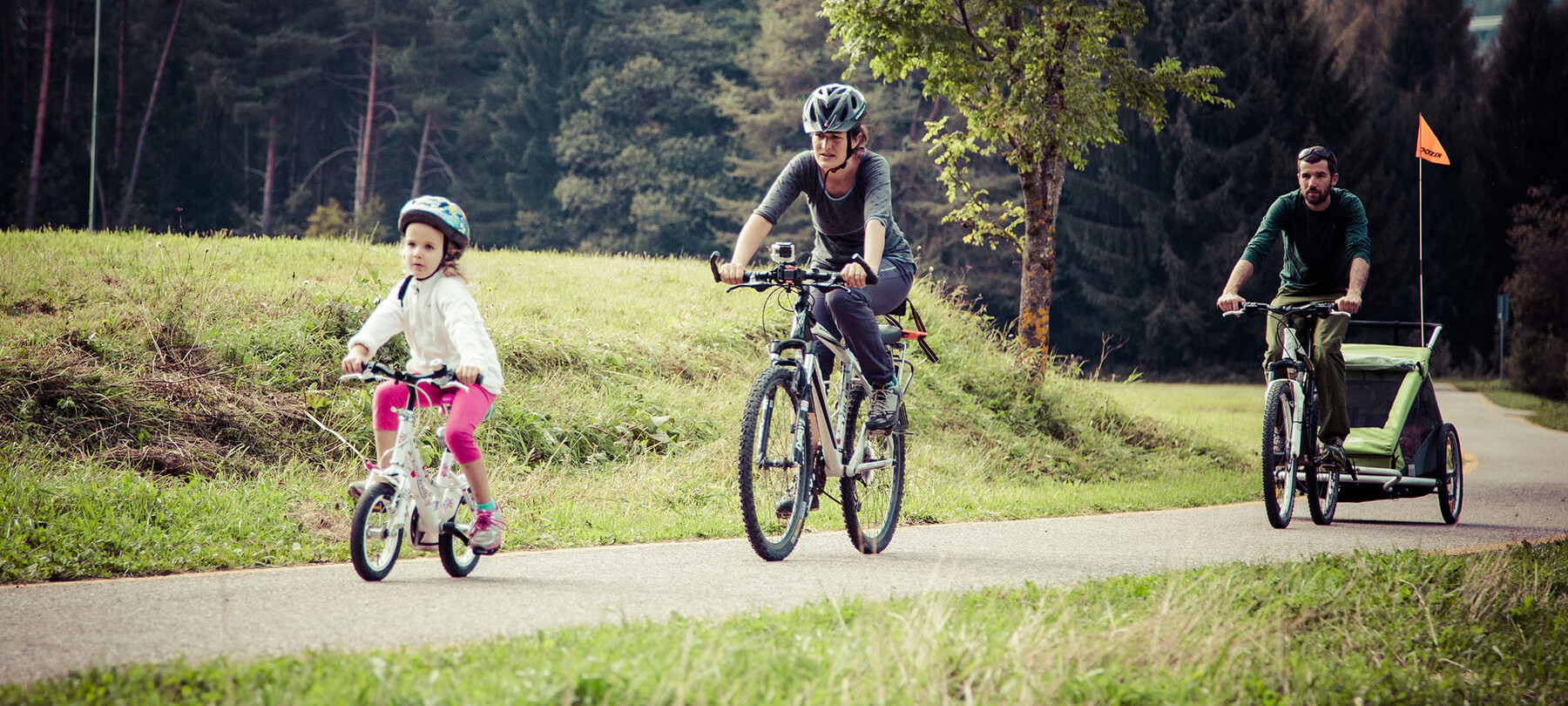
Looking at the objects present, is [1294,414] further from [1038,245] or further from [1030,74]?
[1038,245]

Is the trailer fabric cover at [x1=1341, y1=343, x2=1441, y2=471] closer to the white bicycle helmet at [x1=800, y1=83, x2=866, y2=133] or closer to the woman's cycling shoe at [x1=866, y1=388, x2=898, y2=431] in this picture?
the woman's cycling shoe at [x1=866, y1=388, x2=898, y2=431]

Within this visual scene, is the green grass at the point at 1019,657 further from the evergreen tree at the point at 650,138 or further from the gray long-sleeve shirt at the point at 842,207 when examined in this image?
the evergreen tree at the point at 650,138

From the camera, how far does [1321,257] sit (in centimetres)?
845

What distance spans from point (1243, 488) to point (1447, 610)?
6456 millimetres

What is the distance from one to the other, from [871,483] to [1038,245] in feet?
31.3

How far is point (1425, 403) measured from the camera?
29.9ft

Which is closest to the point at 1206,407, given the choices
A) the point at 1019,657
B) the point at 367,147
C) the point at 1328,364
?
the point at 1328,364

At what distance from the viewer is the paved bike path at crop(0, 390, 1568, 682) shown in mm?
4168

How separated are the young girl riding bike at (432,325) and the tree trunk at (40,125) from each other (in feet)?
133

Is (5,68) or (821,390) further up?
(5,68)

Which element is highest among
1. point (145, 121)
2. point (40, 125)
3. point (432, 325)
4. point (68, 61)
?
point (68, 61)

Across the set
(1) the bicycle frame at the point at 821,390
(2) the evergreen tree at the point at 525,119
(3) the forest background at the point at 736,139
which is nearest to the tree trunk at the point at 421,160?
(3) the forest background at the point at 736,139

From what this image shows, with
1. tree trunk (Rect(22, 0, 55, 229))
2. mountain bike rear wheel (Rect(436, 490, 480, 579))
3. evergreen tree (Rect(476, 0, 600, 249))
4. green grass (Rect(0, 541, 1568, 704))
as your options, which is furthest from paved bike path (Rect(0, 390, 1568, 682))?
evergreen tree (Rect(476, 0, 600, 249))

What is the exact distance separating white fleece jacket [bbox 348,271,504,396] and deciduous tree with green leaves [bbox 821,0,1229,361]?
996cm
